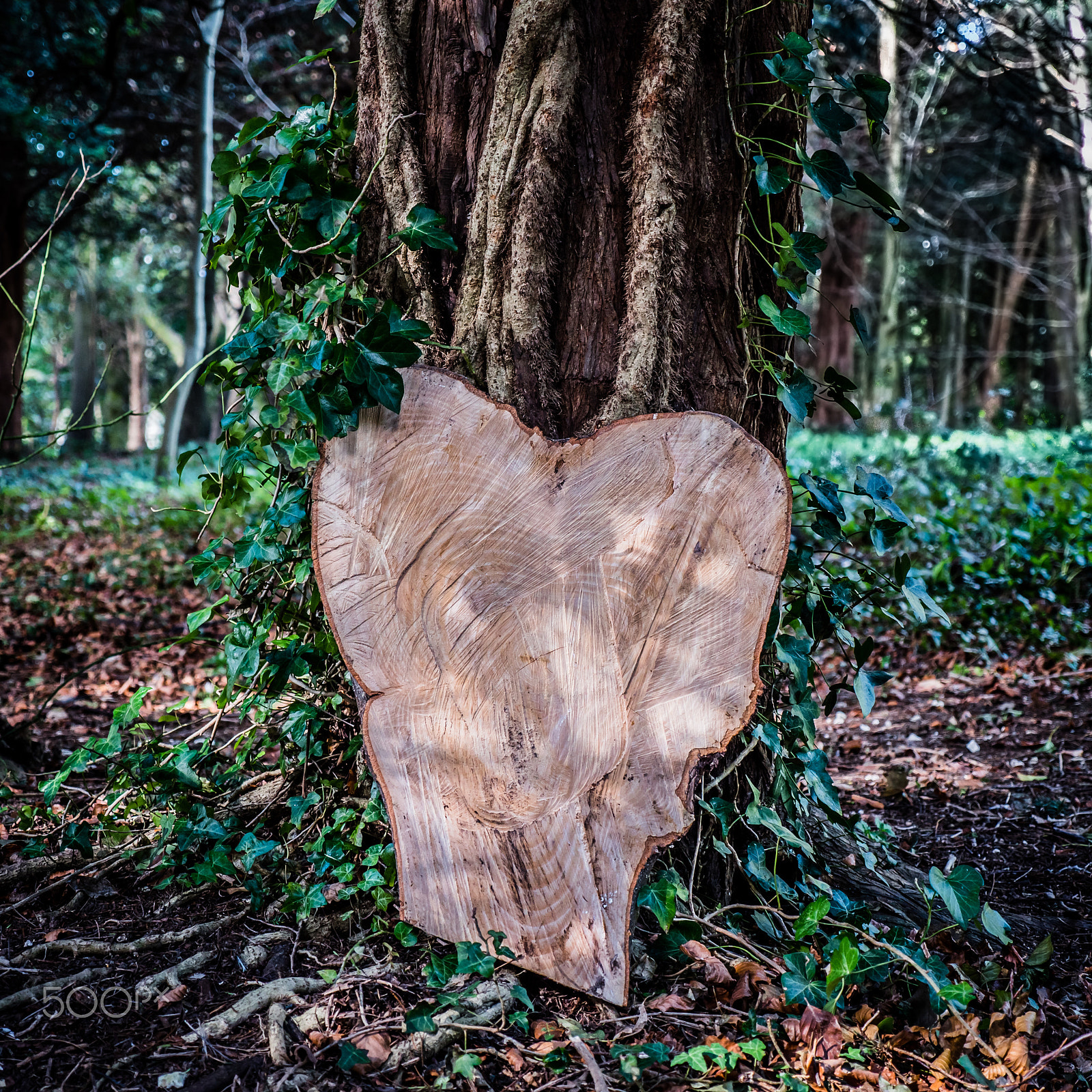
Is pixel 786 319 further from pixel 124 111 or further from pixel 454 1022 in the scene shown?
pixel 124 111

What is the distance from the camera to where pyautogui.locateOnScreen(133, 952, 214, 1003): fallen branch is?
1.68 m

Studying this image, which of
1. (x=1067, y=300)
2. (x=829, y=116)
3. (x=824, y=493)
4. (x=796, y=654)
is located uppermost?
(x=1067, y=300)

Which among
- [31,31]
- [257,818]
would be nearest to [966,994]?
[257,818]

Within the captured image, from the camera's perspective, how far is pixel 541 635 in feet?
5.64

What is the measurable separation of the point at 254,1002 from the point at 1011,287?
65.0 feet

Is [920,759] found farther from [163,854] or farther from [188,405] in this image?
[188,405]

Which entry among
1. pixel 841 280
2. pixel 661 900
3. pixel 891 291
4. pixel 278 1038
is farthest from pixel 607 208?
pixel 841 280

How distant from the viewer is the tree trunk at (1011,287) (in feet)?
48.2

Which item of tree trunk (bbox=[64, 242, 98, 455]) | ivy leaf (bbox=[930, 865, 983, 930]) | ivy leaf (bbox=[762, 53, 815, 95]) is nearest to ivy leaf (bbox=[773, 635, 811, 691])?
ivy leaf (bbox=[930, 865, 983, 930])

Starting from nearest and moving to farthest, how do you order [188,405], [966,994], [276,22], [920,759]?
[966,994], [920,759], [276,22], [188,405]

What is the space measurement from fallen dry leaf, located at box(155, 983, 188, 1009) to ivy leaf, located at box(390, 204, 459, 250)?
1659mm

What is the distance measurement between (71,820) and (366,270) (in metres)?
1.72

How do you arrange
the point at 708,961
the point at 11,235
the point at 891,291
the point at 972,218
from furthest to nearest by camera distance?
the point at 972,218 < the point at 891,291 < the point at 11,235 < the point at 708,961

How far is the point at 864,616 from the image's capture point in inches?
201
